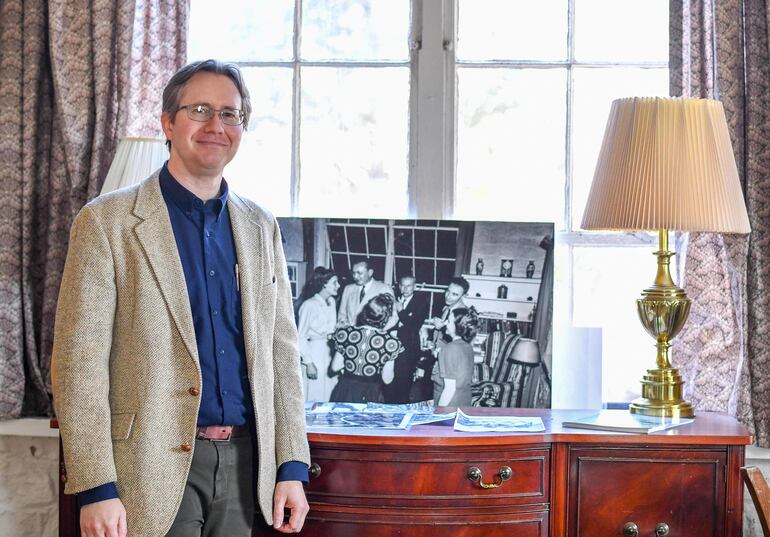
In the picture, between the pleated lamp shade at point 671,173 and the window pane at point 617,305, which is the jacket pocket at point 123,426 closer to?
the pleated lamp shade at point 671,173

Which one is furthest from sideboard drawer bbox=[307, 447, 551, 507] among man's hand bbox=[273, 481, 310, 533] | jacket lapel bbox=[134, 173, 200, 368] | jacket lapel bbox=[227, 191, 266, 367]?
jacket lapel bbox=[134, 173, 200, 368]

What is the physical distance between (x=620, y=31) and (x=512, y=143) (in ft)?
1.71

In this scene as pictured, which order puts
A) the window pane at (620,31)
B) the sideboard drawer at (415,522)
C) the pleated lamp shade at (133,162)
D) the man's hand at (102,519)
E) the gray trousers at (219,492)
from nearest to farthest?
the man's hand at (102,519) → the gray trousers at (219,492) → the sideboard drawer at (415,522) → the pleated lamp shade at (133,162) → the window pane at (620,31)

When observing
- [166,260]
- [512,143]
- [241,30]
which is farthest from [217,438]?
[241,30]

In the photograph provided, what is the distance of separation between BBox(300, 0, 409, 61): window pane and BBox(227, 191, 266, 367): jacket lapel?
1068 mm

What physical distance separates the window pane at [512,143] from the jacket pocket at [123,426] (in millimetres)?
1510

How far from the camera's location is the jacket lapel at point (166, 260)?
2043 millimetres

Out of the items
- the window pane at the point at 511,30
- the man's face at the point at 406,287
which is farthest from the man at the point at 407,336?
the window pane at the point at 511,30

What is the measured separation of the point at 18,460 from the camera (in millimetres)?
3176

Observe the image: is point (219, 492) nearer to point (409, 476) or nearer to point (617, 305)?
point (409, 476)

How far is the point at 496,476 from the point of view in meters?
2.47

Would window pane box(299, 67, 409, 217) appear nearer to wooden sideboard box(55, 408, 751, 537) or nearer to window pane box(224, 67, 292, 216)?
window pane box(224, 67, 292, 216)

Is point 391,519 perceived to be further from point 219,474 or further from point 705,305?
point 705,305

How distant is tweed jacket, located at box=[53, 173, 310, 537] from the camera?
1960mm
